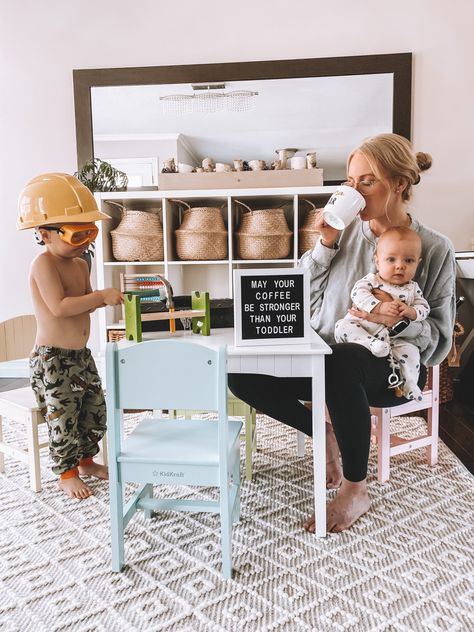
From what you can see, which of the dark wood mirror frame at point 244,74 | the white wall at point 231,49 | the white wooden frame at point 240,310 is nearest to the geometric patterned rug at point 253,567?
the white wooden frame at point 240,310

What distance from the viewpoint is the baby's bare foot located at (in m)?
1.52

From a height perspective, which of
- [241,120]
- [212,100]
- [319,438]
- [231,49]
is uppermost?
[231,49]

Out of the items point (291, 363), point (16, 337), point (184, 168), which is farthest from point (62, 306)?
point (184, 168)

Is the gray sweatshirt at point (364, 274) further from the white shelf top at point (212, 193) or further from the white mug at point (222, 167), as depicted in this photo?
the white mug at point (222, 167)

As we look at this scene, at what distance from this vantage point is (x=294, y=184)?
2.81 metres

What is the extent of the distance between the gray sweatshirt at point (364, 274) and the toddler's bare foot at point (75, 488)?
104cm

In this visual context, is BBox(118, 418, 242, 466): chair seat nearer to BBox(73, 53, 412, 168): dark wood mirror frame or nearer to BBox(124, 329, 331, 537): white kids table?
BBox(124, 329, 331, 537): white kids table

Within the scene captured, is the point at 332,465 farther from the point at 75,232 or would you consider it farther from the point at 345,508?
the point at 75,232

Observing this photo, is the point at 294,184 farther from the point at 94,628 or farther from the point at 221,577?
the point at 94,628

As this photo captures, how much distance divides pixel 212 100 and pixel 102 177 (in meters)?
0.80

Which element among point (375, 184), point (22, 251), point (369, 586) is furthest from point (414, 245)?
point (22, 251)

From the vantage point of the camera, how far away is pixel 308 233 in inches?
113

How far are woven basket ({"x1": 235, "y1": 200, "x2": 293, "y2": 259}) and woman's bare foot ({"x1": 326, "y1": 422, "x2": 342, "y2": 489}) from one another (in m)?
1.28

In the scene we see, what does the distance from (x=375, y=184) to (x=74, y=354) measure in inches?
48.5
